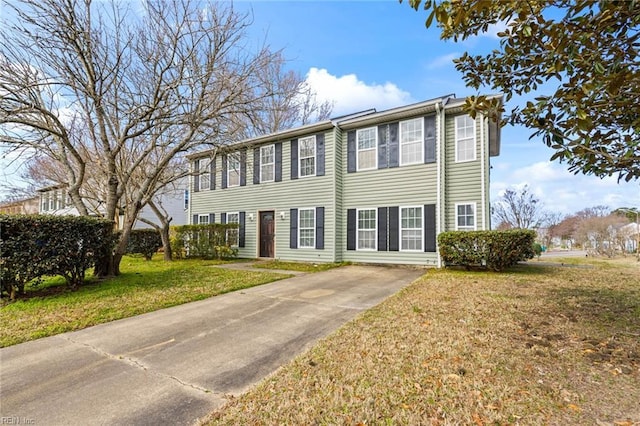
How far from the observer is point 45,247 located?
5.65 meters

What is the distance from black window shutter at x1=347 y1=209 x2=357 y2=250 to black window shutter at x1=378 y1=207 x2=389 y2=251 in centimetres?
100

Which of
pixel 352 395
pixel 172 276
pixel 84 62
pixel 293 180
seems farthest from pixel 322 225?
pixel 352 395

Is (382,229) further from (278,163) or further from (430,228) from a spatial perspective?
(278,163)

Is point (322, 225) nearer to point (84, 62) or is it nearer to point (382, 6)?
point (382, 6)

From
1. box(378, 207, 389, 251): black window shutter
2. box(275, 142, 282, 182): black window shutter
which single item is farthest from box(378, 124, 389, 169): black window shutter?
box(275, 142, 282, 182): black window shutter

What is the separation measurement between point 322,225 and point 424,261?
156 inches

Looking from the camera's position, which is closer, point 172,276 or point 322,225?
point 172,276

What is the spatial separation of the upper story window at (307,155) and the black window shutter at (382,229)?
3195 mm

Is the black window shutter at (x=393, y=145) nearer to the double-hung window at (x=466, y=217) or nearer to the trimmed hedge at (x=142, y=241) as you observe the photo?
the double-hung window at (x=466, y=217)

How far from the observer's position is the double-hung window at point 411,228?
10.2 m

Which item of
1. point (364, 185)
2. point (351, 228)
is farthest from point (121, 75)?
point (351, 228)

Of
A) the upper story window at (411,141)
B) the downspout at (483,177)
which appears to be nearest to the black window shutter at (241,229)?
the upper story window at (411,141)

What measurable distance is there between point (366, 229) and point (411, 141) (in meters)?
3.55

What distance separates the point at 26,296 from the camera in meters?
5.75
